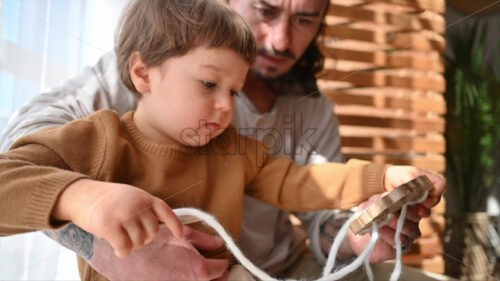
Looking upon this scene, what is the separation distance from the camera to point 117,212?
0.27 meters

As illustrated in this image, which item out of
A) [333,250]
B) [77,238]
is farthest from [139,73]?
[333,250]

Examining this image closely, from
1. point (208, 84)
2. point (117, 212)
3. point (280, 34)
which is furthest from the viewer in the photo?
point (280, 34)

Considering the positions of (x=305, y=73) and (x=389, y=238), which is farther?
(x=305, y=73)

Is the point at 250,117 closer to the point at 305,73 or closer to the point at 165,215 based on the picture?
the point at 305,73

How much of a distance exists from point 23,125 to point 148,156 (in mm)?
186

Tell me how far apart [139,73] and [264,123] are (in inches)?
7.5

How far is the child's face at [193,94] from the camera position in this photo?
0.36 metres

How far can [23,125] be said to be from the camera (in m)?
0.46

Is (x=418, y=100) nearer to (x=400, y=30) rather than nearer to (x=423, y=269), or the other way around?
(x=400, y=30)

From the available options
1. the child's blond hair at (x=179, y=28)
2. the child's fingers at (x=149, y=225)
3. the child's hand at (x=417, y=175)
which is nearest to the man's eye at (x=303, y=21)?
the child's blond hair at (x=179, y=28)

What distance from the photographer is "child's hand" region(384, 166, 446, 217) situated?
0.39 m

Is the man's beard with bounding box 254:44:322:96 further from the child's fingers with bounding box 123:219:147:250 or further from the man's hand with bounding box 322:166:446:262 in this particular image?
the child's fingers with bounding box 123:219:147:250

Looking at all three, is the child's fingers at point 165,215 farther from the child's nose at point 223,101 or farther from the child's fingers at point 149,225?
the child's nose at point 223,101

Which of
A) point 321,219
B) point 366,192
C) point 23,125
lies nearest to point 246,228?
point 321,219
